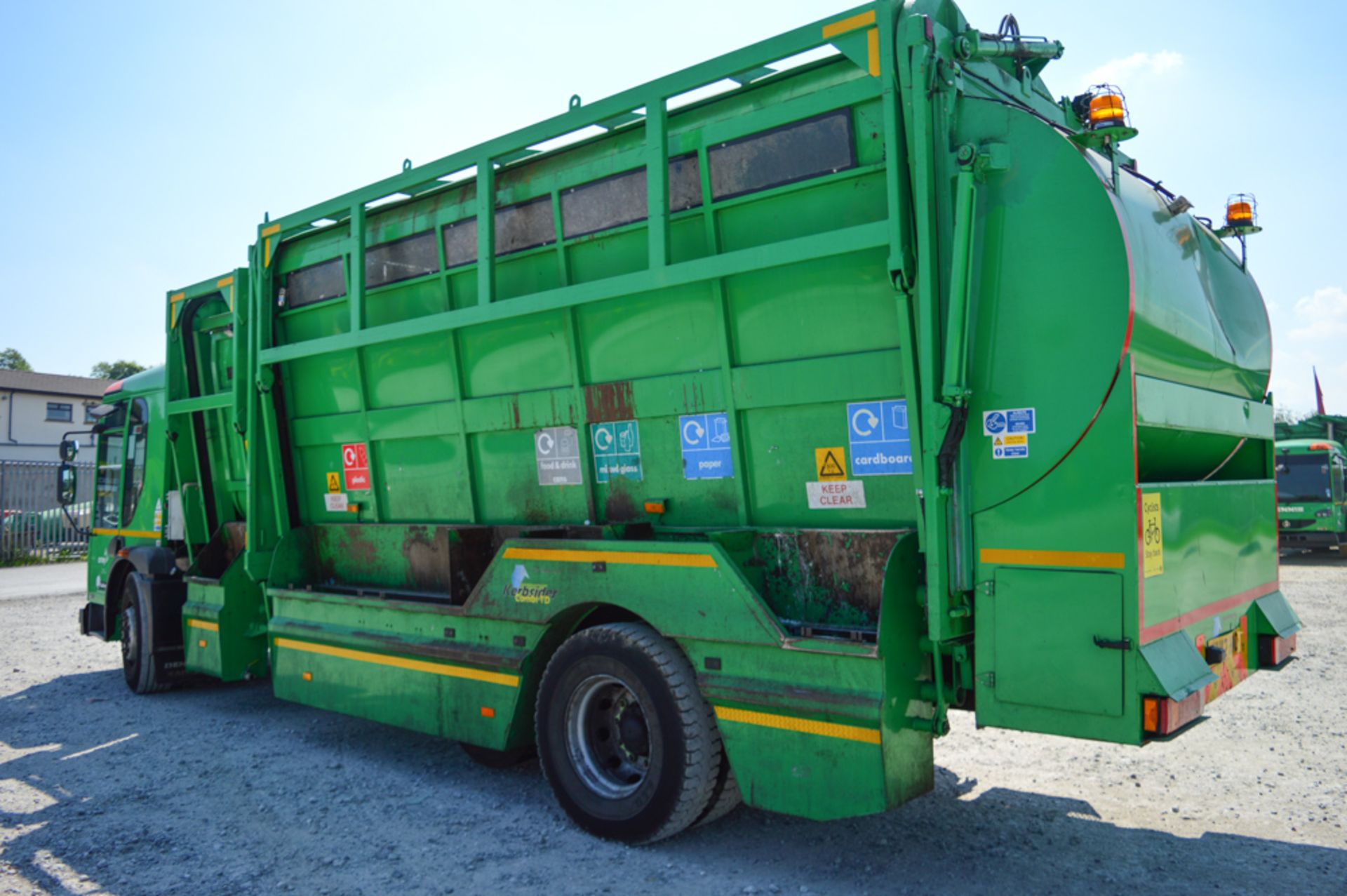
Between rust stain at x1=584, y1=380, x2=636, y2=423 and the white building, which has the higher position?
the white building

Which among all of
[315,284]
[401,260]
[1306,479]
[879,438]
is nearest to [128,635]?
[315,284]

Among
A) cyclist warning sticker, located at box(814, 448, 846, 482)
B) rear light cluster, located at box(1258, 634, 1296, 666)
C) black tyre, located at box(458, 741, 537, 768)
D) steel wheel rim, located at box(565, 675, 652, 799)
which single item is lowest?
black tyre, located at box(458, 741, 537, 768)

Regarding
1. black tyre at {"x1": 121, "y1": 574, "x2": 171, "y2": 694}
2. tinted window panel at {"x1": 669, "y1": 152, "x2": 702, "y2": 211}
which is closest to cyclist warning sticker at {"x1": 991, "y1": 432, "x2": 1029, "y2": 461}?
tinted window panel at {"x1": 669, "y1": 152, "x2": 702, "y2": 211}

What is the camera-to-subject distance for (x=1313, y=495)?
17.5 m

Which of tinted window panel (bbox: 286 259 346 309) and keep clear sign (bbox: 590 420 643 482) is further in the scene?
tinted window panel (bbox: 286 259 346 309)

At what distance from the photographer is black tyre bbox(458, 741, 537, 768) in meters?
5.59

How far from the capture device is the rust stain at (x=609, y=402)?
4906mm

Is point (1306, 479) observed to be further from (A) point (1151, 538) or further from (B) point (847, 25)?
(B) point (847, 25)

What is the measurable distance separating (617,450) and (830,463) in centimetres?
126

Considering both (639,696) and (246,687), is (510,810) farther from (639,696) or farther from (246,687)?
(246,687)

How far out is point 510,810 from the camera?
495 cm

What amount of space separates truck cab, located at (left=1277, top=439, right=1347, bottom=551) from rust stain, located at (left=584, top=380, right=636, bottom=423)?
16599 millimetres

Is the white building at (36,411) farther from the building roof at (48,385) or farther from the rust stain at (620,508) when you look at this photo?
the rust stain at (620,508)

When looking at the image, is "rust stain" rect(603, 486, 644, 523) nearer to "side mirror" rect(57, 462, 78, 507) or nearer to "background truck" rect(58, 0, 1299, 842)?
"background truck" rect(58, 0, 1299, 842)
